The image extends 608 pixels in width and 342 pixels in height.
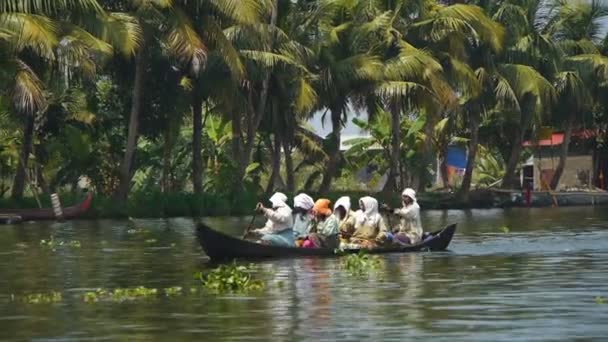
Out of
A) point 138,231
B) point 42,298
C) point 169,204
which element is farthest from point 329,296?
point 169,204

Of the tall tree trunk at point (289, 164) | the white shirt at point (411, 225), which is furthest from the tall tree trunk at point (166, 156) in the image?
the white shirt at point (411, 225)

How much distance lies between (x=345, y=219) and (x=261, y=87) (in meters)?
22.3

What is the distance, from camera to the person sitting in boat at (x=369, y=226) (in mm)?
26406

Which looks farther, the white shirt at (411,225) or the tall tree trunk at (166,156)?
the tall tree trunk at (166,156)

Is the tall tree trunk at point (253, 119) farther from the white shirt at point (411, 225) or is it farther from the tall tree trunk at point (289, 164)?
the white shirt at point (411, 225)

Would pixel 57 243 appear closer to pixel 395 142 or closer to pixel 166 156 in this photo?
pixel 166 156

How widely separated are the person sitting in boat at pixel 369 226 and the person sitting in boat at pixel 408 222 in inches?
14.5

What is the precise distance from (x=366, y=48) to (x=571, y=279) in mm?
32020

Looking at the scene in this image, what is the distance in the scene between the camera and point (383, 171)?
202ft

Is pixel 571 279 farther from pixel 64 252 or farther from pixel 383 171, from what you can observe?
pixel 383 171

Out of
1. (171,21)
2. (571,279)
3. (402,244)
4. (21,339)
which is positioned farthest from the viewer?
(171,21)

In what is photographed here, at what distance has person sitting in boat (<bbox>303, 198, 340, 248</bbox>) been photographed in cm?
2550

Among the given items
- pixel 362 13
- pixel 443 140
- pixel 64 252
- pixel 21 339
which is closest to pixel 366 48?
pixel 362 13

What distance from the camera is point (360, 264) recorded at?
76.8 feet
